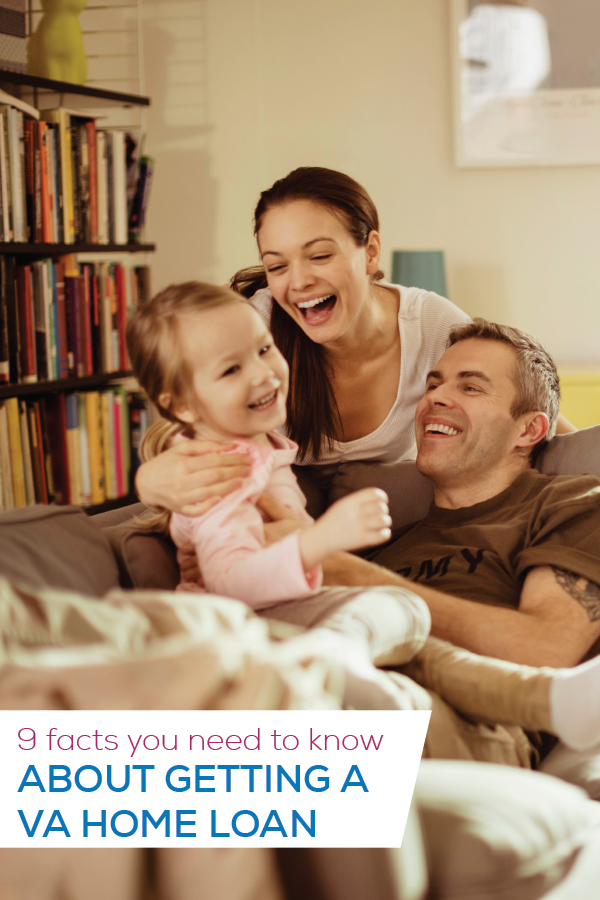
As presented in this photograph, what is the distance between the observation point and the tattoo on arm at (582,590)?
104cm

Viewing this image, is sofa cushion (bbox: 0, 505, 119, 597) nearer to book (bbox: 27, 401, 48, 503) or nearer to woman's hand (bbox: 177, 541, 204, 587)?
woman's hand (bbox: 177, 541, 204, 587)

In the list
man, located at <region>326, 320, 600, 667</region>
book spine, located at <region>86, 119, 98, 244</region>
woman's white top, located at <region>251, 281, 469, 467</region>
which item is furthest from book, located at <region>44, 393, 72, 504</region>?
man, located at <region>326, 320, 600, 667</region>

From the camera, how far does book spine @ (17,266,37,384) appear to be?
8.38ft

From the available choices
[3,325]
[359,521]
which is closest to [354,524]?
[359,521]

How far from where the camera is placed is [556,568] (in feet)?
3.54

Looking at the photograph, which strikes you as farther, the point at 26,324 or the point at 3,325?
the point at 26,324

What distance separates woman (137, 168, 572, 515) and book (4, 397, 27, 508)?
3.65 feet

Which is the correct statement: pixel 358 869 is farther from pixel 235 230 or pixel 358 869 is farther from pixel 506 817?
pixel 235 230

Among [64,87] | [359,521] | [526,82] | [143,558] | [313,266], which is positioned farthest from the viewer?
[526,82]

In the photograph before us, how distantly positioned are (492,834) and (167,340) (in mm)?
614

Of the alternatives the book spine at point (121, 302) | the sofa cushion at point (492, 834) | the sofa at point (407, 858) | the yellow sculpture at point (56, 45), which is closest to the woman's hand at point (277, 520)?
the sofa at point (407, 858)

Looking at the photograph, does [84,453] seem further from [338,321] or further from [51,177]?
[338,321]

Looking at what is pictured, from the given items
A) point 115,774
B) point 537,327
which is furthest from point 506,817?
point 537,327

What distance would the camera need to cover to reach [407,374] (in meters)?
1.67
